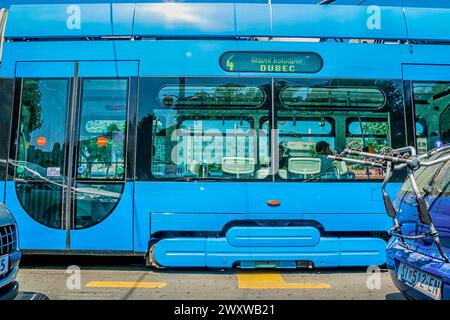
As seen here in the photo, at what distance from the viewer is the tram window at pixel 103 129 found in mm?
5602

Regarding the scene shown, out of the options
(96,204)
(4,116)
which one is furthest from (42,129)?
(96,204)

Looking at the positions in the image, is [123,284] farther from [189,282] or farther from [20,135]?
[20,135]

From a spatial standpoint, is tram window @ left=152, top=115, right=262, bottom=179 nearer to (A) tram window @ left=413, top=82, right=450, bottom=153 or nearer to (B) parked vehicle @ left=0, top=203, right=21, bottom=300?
(B) parked vehicle @ left=0, top=203, right=21, bottom=300

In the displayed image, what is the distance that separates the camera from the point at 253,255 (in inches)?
213

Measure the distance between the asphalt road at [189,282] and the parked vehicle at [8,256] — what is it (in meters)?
0.76

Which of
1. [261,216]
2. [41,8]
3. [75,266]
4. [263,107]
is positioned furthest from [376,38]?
[75,266]

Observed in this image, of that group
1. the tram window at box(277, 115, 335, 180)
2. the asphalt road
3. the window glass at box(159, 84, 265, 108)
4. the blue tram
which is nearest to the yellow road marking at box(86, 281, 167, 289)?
the asphalt road

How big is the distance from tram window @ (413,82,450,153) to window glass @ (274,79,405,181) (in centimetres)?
→ 25

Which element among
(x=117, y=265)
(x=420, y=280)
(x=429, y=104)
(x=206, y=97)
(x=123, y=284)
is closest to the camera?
(x=420, y=280)

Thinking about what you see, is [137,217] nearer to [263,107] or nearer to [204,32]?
[263,107]

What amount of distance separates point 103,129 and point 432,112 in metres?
4.39

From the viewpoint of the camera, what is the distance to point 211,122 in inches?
222

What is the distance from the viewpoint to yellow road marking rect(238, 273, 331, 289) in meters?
5.13

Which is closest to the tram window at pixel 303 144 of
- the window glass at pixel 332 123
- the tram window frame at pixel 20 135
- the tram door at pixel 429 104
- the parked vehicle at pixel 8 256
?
the window glass at pixel 332 123
